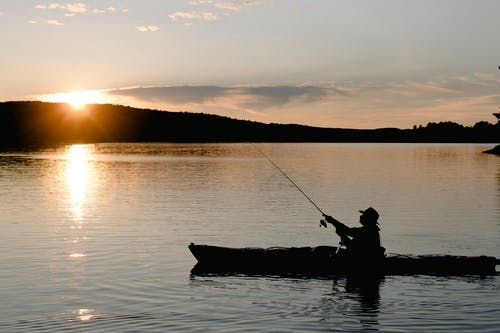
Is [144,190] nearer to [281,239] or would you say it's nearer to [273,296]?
[281,239]

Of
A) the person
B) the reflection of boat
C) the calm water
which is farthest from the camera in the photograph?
the reflection of boat

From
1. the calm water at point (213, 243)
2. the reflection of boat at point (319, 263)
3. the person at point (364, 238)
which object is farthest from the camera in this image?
the reflection of boat at point (319, 263)

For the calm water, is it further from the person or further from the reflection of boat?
the person

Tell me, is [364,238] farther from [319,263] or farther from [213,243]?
[213,243]

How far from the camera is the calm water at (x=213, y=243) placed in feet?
57.9

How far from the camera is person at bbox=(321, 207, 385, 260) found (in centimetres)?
2234

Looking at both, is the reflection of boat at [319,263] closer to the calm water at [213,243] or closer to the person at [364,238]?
the person at [364,238]

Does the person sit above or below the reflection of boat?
above

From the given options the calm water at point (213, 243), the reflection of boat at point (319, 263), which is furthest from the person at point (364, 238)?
the calm water at point (213, 243)

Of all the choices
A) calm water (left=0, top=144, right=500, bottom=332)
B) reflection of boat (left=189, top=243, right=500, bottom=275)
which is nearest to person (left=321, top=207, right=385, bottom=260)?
reflection of boat (left=189, top=243, right=500, bottom=275)

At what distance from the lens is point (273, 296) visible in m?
20.1

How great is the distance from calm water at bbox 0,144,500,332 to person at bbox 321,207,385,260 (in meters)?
0.95

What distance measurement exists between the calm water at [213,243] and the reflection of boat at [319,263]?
58 cm

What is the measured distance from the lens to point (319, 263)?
77.0 feet
